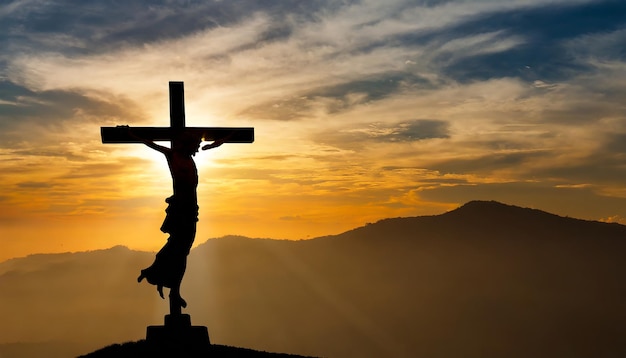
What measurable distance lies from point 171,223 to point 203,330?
2446 mm

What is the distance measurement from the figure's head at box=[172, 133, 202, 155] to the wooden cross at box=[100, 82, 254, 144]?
164mm

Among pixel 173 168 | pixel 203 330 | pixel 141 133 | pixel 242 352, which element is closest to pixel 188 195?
pixel 173 168

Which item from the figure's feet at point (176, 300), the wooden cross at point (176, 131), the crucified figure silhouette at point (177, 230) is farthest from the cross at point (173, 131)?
the figure's feet at point (176, 300)

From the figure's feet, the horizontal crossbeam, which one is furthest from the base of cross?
Result: the horizontal crossbeam

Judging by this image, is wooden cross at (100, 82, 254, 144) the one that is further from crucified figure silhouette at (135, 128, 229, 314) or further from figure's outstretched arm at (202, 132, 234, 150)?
crucified figure silhouette at (135, 128, 229, 314)

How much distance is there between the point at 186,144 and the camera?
1427 cm

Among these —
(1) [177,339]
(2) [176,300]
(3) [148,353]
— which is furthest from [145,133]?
(3) [148,353]

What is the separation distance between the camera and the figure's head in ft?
46.7

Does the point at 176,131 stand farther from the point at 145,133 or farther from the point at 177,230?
the point at 177,230

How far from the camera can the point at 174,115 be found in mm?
15000

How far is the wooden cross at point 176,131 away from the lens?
48.2ft

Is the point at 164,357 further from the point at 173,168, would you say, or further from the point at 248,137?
the point at 248,137

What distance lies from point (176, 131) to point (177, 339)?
4.60m

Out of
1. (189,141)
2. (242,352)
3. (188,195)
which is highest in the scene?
(189,141)
